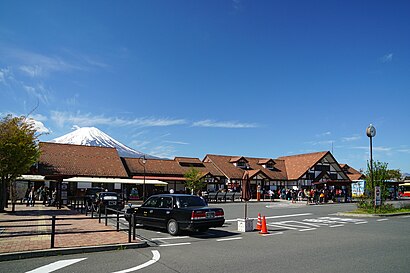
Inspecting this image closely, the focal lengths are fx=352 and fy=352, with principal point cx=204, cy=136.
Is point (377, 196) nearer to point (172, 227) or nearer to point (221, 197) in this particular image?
point (172, 227)

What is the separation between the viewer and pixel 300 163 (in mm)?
53969

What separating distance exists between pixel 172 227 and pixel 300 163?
144 ft

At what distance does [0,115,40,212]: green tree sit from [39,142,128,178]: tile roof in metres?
15.4

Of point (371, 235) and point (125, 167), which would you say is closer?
point (371, 235)

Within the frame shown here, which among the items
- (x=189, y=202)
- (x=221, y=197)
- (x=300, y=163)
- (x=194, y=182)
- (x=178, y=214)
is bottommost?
(x=221, y=197)

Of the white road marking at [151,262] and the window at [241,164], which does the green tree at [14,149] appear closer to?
the white road marking at [151,262]

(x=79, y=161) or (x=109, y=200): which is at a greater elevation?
(x=79, y=161)

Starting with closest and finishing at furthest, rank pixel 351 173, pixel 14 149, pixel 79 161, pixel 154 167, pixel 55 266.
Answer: pixel 55 266 → pixel 14 149 → pixel 79 161 → pixel 154 167 → pixel 351 173

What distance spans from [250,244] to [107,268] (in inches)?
197

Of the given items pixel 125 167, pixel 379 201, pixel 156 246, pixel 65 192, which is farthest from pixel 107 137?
pixel 156 246

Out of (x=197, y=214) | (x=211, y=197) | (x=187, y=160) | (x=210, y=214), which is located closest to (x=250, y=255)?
(x=197, y=214)

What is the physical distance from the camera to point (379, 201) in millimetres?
23562

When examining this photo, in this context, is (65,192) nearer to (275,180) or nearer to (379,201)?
(379,201)

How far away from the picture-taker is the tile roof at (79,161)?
38344 millimetres
